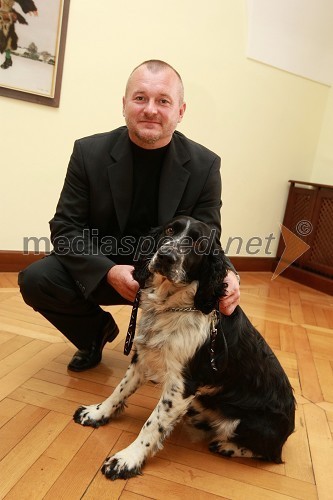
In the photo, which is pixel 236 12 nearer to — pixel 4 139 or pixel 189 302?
pixel 4 139

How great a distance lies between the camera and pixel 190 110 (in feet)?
13.1

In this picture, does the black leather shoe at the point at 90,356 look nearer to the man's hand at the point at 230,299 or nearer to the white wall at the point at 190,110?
the man's hand at the point at 230,299

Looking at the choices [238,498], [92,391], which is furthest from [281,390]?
[92,391]

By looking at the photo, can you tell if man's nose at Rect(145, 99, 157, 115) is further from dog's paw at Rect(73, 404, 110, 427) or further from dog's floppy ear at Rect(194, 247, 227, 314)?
dog's paw at Rect(73, 404, 110, 427)

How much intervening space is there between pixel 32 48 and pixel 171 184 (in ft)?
6.51

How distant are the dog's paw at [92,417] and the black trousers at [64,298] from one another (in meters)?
0.48

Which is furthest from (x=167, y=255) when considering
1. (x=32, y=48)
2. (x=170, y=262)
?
(x=32, y=48)

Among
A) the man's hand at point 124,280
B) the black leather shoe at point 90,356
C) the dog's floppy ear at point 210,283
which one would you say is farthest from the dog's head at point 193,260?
the black leather shoe at point 90,356

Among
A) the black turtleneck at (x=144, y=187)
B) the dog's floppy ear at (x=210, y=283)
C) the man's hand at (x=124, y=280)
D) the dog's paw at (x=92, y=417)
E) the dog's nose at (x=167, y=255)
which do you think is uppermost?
the black turtleneck at (x=144, y=187)

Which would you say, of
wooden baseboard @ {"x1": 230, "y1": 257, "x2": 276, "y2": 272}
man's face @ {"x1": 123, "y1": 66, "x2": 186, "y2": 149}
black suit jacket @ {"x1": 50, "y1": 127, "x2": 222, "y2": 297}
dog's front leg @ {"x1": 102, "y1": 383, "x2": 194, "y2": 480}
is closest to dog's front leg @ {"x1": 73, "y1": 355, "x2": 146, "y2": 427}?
dog's front leg @ {"x1": 102, "y1": 383, "x2": 194, "y2": 480}

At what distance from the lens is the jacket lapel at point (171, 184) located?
1913 millimetres

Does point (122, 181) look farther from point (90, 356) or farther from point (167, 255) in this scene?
point (90, 356)

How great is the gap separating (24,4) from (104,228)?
210 centimetres

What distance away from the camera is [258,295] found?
3.95 m
